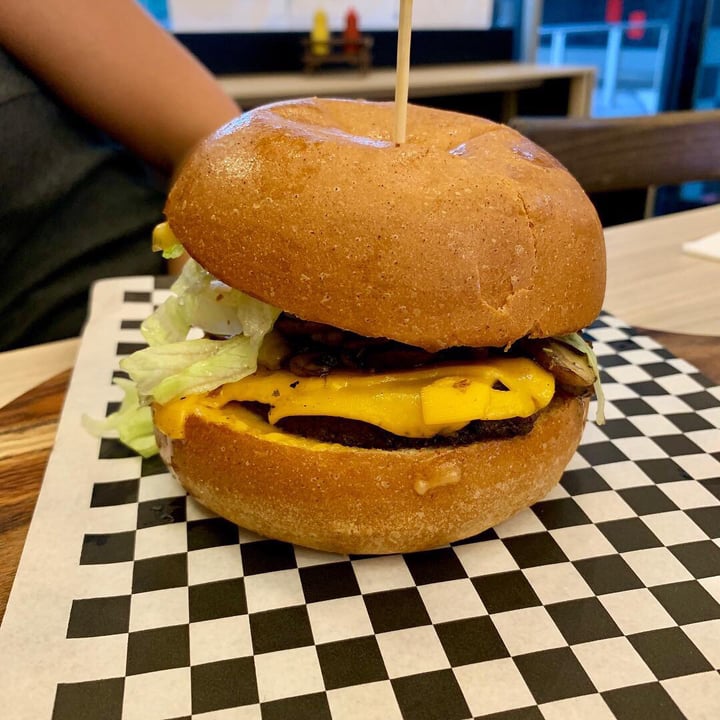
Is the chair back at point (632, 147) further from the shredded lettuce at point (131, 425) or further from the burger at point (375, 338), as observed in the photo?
the shredded lettuce at point (131, 425)

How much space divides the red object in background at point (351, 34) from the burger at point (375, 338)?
279cm

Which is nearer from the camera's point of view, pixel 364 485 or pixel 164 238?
pixel 364 485

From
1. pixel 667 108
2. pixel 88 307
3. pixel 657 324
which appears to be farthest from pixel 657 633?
pixel 667 108

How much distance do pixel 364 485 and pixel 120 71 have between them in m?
1.52

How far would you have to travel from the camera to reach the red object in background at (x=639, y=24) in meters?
5.26

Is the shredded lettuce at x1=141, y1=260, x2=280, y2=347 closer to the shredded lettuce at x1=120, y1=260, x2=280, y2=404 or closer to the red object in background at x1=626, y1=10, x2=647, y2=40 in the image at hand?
the shredded lettuce at x1=120, y1=260, x2=280, y2=404

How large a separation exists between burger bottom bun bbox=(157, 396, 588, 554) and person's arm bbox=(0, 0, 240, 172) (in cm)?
129

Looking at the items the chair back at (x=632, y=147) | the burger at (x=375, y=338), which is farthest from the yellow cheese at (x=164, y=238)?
the chair back at (x=632, y=147)

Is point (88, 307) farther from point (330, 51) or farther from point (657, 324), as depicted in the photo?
point (330, 51)

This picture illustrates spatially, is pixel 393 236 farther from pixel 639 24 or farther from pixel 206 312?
pixel 639 24

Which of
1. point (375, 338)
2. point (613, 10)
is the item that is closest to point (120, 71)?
point (375, 338)

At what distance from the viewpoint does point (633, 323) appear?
188cm

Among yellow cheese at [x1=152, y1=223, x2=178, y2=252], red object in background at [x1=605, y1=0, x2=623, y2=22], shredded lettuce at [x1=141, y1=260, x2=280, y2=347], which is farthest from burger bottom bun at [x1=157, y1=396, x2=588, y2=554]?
red object in background at [x1=605, y1=0, x2=623, y2=22]

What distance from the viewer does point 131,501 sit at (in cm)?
124
